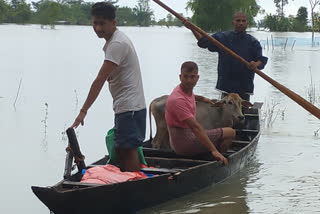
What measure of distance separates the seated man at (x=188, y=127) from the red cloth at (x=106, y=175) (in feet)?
2.82

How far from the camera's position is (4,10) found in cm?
10344

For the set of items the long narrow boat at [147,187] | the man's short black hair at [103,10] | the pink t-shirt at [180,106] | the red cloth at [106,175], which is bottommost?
the long narrow boat at [147,187]

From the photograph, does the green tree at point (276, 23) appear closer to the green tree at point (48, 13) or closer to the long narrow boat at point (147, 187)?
the green tree at point (48, 13)

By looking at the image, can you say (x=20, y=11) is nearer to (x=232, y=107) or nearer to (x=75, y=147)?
(x=232, y=107)

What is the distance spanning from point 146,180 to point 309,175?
3.60 metres

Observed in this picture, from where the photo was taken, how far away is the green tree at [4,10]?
101m

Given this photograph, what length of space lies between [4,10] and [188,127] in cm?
10239

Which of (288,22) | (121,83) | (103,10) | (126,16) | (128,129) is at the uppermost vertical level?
(126,16)

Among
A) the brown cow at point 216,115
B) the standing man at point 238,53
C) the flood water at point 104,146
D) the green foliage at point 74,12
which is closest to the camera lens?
the flood water at point 104,146

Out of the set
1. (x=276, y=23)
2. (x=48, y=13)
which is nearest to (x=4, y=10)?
(x=48, y=13)

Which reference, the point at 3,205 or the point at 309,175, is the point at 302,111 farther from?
the point at 3,205

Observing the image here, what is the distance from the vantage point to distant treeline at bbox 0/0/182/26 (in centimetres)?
9656

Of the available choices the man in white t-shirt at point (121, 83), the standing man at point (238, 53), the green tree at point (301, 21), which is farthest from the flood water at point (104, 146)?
the green tree at point (301, 21)

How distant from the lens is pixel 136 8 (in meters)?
133
